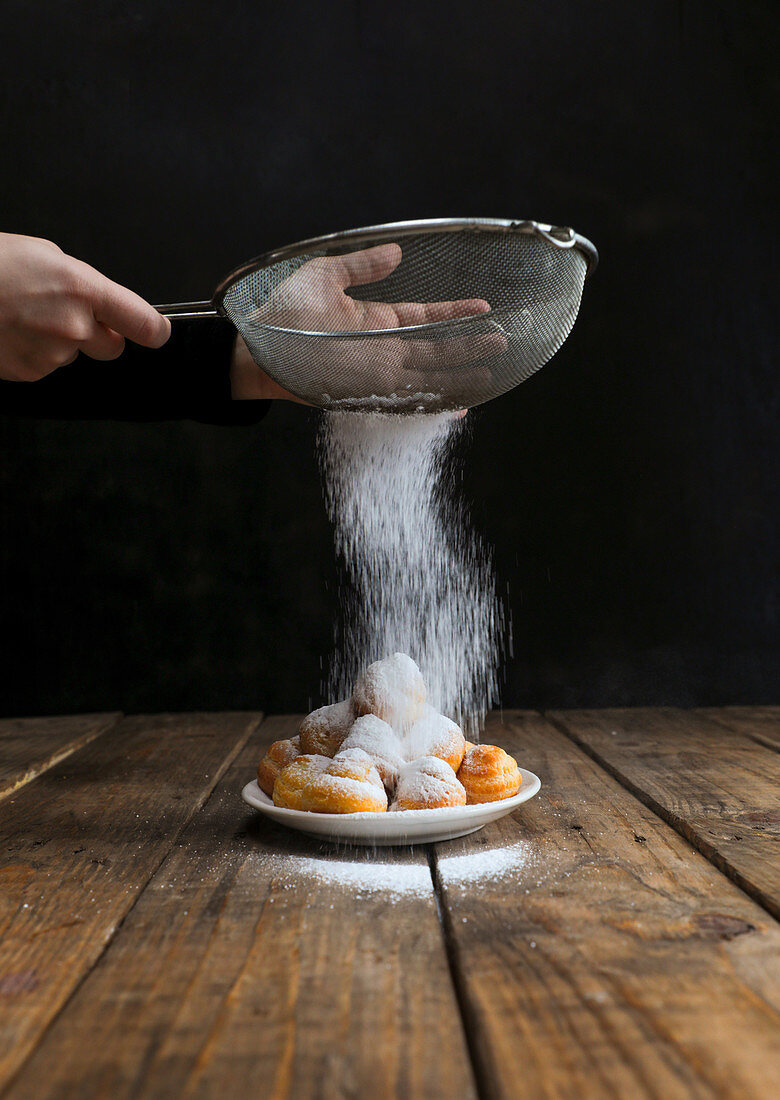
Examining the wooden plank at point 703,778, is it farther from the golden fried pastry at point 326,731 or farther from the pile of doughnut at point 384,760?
the golden fried pastry at point 326,731

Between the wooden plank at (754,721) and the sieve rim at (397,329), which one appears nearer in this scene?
the sieve rim at (397,329)

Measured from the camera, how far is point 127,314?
0.89 metres

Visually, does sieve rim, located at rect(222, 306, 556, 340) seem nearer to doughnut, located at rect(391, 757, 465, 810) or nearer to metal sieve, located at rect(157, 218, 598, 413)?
metal sieve, located at rect(157, 218, 598, 413)

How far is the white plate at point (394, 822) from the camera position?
0.73 m

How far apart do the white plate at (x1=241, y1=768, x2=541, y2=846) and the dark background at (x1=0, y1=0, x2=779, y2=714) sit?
46.2 inches

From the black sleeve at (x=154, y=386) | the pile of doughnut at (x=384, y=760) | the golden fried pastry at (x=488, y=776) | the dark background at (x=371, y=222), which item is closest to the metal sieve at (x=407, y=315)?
the black sleeve at (x=154, y=386)

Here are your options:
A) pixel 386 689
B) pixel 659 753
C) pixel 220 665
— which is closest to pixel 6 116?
pixel 220 665

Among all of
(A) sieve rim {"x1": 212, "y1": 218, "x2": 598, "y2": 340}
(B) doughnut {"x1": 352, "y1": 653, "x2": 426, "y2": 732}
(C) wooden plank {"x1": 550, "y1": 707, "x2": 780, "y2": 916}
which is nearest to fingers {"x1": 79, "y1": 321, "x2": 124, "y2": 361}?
(A) sieve rim {"x1": 212, "y1": 218, "x2": 598, "y2": 340}

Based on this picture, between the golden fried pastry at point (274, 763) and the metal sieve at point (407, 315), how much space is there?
0.43m

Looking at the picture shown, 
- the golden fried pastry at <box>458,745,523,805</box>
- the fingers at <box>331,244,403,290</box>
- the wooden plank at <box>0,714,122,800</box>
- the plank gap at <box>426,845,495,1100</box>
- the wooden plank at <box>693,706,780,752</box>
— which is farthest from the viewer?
the wooden plank at <box>693,706,780,752</box>

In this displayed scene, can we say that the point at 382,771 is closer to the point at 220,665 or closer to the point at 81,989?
the point at 81,989

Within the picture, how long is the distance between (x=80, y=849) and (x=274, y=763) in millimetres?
190

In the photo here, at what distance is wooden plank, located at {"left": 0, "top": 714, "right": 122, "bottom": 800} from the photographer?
1.07m

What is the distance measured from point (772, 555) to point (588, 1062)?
1.75 meters
